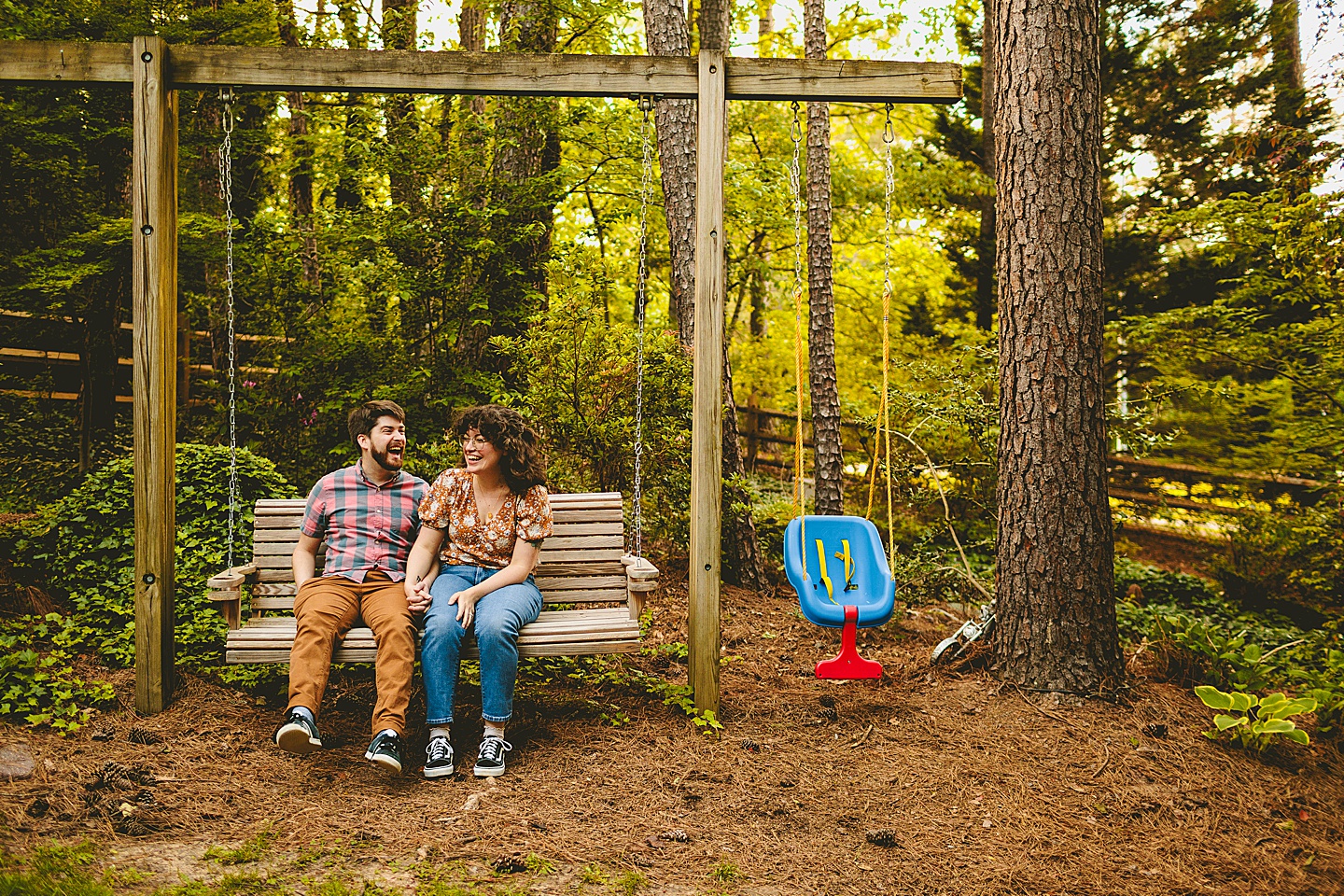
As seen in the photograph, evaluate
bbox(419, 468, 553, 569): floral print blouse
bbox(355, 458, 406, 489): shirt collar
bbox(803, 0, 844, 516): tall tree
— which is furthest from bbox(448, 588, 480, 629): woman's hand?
bbox(803, 0, 844, 516): tall tree

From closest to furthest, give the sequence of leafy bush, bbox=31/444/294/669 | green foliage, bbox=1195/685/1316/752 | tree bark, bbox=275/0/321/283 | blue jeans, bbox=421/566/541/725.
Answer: blue jeans, bbox=421/566/541/725 → green foliage, bbox=1195/685/1316/752 → leafy bush, bbox=31/444/294/669 → tree bark, bbox=275/0/321/283

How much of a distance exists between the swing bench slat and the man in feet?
0.34

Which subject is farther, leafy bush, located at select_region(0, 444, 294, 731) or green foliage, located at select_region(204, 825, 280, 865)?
leafy bush, located at select_region(0, 444, 294, 731)

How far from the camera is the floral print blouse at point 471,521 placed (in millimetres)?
3963

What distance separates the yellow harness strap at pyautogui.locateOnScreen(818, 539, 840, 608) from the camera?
4.16 metres

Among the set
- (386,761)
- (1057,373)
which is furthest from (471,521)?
(1057,373)

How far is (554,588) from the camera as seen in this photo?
13.9 feet

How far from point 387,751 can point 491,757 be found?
42 centimetres

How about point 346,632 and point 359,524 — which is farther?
point 359,524

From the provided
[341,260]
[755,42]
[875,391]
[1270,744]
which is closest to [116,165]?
[341,260]

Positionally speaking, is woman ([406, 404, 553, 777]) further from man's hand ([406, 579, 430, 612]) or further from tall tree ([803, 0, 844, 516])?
tall tree ([803, 0, 844, 516])

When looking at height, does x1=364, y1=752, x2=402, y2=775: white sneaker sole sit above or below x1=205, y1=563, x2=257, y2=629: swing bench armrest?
below

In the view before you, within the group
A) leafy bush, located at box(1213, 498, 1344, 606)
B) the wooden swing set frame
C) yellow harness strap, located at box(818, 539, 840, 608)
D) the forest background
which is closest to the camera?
the wooden swing set frame

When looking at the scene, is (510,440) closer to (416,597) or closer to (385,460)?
(385,460)
